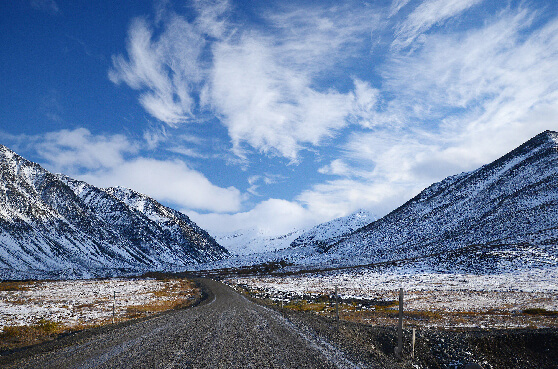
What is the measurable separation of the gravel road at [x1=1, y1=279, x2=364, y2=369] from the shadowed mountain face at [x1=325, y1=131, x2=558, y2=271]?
78.7 m

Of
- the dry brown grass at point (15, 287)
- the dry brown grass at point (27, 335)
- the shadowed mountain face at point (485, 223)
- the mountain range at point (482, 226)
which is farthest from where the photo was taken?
the shadowed mountain face at point (485, 223)

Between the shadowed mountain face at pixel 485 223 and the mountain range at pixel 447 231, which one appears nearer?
the shadowed mountain face at pixel 485 223

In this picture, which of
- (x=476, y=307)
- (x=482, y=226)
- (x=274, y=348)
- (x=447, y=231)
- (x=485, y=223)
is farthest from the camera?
(x=447, y=231)

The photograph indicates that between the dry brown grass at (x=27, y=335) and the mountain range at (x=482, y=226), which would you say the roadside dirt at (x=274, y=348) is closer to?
the dry brown grass at (x=27, y=335)

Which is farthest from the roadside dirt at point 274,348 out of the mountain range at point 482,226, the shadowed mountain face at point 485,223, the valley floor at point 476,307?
the shadowed mountain face at point 485,223

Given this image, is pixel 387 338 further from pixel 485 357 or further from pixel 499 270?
pixel 499 270

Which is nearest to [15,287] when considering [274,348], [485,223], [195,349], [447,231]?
[195,349]

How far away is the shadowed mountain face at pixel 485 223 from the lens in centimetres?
8762

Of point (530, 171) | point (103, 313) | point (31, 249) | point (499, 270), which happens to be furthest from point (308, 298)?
point (31, 249)

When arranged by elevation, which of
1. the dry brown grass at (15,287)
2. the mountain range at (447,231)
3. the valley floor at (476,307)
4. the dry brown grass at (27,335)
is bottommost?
the dry brown grass at (15,287)

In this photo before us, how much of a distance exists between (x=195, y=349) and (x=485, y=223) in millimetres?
142498

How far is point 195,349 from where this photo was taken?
1336 cm

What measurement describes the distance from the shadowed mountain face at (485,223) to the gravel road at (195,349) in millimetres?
78664

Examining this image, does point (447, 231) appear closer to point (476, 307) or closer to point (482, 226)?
point (482, 226)
